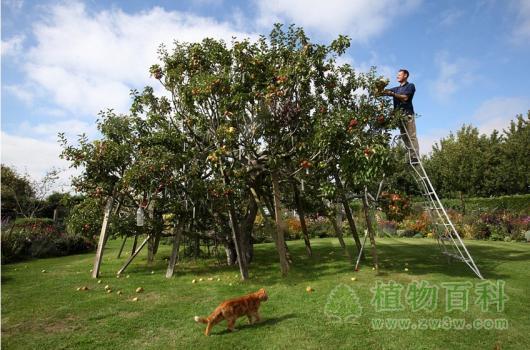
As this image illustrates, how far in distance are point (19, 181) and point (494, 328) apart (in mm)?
28612

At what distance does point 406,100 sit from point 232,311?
7.51m

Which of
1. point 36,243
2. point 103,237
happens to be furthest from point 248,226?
point 36,243

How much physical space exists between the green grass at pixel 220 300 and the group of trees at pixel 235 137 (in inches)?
49.7

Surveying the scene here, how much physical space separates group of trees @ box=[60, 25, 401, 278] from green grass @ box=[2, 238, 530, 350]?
1.26 metres

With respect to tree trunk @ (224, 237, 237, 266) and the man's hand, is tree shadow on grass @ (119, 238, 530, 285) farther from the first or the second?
the man's hand

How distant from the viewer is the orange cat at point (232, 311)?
5367 mm

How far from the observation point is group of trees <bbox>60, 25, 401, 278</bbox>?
9.41 meters

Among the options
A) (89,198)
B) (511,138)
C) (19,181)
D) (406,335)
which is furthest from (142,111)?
(511,138)

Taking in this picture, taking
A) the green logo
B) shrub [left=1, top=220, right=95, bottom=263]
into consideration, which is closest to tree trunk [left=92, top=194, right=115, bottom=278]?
shrub [left=1, top=220, right=95, bottom=263]

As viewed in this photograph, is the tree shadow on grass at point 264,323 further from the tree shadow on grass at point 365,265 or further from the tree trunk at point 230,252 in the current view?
the tree trunk at point 230,252

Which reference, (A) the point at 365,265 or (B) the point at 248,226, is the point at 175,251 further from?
(A) the point at 365,265

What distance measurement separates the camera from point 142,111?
1151 centimetres

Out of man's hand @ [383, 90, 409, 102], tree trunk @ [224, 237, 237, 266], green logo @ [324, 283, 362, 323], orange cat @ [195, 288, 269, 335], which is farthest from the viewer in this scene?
tree trunk @ [224, 237, 237, 266]

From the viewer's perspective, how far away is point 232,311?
17.8 ft
